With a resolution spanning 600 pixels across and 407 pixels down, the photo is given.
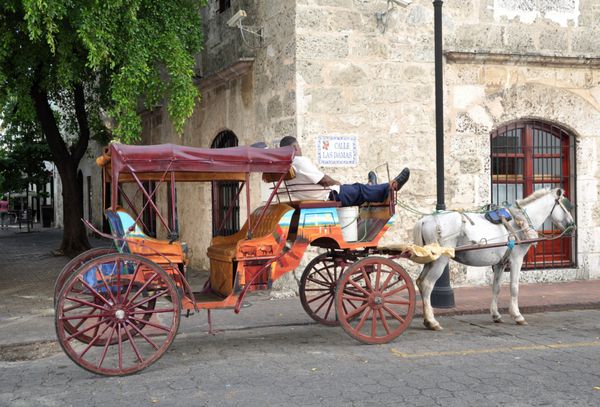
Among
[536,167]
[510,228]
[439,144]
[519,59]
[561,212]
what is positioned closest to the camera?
[510,228]

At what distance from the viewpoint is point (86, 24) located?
945 cm

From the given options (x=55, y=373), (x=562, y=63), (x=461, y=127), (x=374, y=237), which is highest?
(x=562, y=63)

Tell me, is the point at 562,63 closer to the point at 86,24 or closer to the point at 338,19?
the point at 338,19

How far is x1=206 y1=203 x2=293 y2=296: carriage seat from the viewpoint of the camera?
701cm

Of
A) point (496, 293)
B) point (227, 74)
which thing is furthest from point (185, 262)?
point (227, 74)

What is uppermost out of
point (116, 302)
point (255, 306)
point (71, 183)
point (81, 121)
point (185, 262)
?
point (81, 121)

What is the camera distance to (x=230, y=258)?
6.93 meters

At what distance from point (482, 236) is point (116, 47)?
247 inches

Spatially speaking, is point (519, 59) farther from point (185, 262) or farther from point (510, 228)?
point (185, 262)

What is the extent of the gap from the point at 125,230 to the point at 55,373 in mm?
1489

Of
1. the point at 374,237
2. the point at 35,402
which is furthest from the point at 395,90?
the point at 35,402

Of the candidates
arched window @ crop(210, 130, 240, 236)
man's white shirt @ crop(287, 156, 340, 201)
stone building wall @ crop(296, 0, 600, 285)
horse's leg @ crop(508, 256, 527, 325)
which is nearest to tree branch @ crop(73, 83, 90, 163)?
arched window @ crop(210, 130, 240, 236)

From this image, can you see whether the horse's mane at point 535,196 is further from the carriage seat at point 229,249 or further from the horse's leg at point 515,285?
the carriage seat at point 229,249

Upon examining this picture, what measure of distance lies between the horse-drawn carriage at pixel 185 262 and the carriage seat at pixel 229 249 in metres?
0.01
